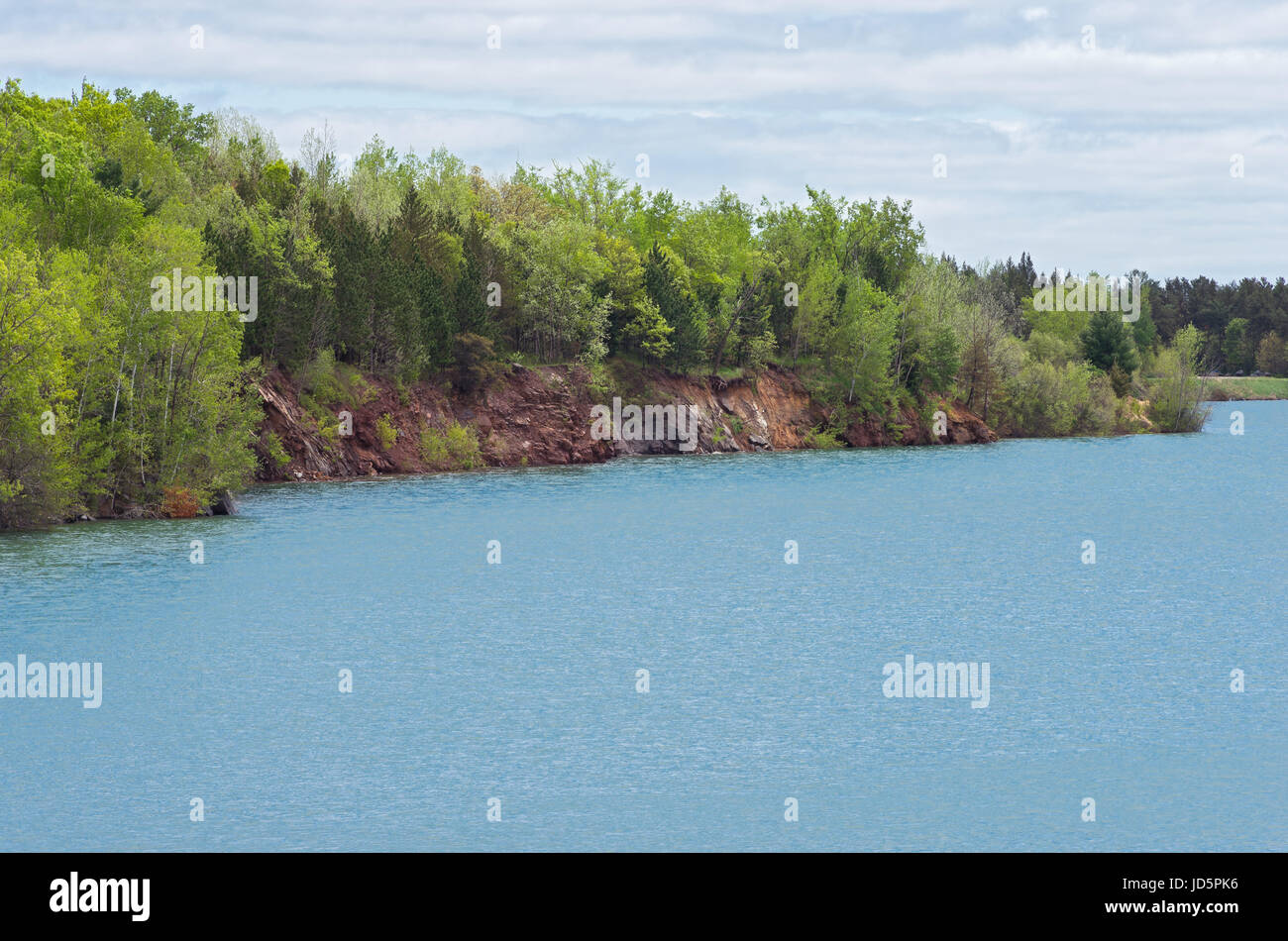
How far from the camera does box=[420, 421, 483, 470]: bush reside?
10344 cm

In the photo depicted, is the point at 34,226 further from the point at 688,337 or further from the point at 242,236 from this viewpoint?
the point at 688,337

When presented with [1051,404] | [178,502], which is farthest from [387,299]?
[1051,404]

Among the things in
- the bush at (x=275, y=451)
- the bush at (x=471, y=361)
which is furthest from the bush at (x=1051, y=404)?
the bush at (x=275, y=451)

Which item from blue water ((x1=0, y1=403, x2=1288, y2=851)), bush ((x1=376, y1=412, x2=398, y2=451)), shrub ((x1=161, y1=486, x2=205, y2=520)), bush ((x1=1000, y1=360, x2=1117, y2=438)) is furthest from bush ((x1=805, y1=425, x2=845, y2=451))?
shrub ((x1=161, y1=486, x2=205, y2=520))

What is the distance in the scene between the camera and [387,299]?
102 m

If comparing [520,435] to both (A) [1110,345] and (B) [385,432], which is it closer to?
(B) [385,432]

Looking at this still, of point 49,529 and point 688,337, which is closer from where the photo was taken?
point 49,529

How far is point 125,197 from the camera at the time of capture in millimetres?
78812

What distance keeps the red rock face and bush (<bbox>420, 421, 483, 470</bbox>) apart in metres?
0.62

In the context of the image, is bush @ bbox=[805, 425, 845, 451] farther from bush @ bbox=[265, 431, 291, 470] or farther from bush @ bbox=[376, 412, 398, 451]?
bush @ bbox=[265, 431, 291, 470]
